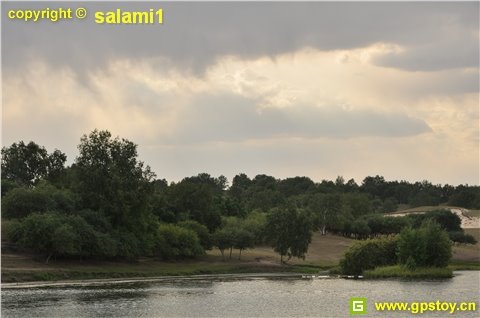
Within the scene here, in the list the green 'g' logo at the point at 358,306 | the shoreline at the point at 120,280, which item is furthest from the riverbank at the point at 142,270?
the green 'g' logo at the point at 358,306

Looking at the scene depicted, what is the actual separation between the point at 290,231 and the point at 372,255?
29911 mm

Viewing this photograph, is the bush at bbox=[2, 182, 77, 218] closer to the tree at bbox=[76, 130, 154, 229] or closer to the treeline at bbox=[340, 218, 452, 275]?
the tree at bbox=[76, 130, 154, 229]

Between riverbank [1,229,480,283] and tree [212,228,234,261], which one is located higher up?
tree [212,228,234,261]

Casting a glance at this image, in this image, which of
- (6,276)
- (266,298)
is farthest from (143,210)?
(266,298)

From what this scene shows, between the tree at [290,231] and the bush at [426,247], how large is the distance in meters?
37.7

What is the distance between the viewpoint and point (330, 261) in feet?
584

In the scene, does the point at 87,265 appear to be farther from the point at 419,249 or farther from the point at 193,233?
the point at 419,249

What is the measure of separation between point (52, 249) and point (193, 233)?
35151 mm

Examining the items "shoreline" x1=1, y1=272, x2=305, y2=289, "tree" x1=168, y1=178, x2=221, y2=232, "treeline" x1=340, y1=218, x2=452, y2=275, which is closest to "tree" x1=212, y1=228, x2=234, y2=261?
"shoreline" x1=1, y1=272, x2=305, y2=289

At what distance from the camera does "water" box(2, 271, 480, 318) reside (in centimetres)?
7262

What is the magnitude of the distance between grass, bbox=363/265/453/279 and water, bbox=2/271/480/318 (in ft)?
10.7

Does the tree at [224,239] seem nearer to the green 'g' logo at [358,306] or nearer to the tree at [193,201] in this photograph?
the tree at [193,201]

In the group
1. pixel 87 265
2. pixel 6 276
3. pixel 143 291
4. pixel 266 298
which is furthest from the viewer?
pixel 87 265

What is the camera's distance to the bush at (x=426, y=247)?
399ft
